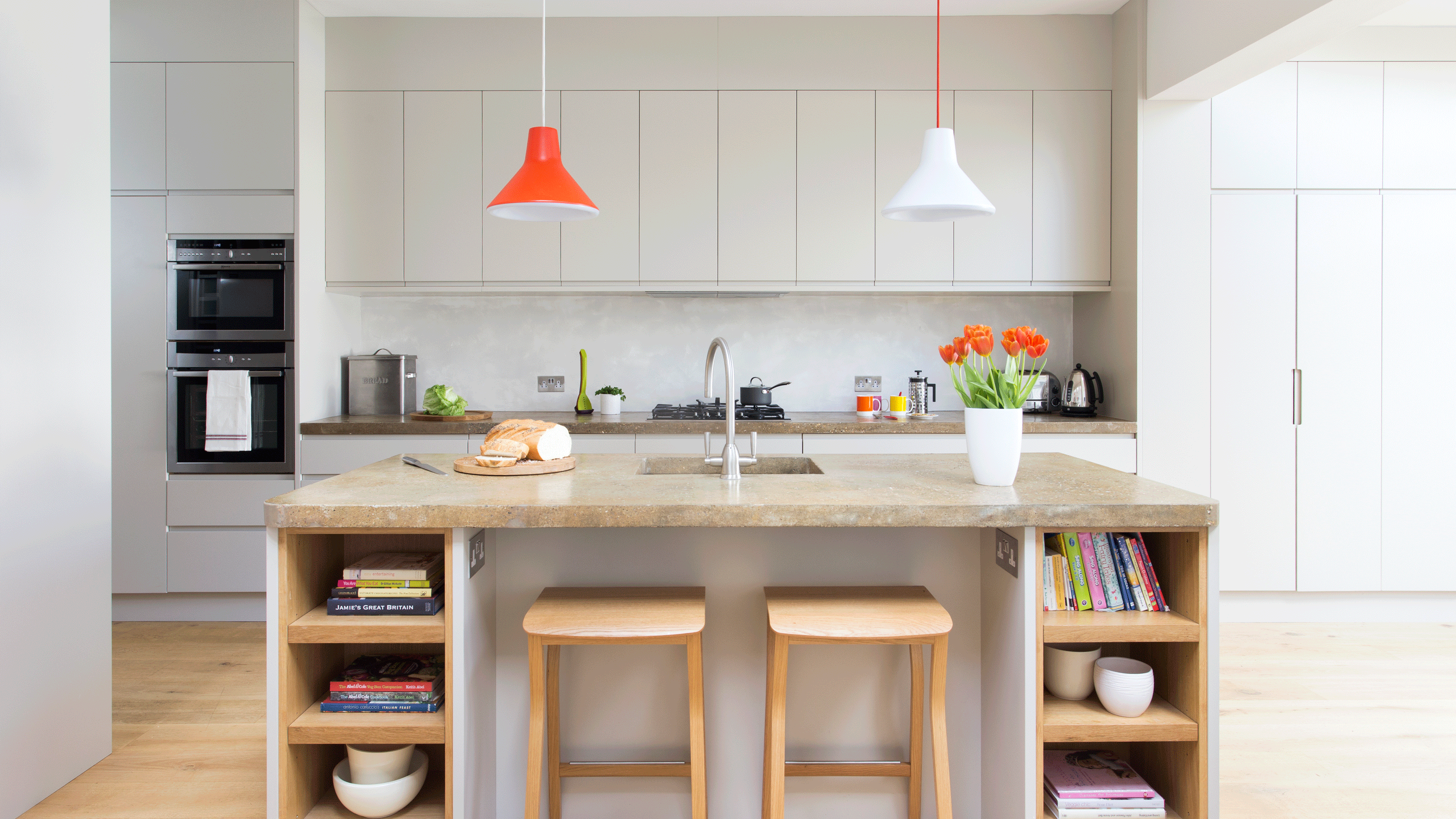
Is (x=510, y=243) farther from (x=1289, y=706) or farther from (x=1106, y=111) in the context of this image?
(x=1289, y=706)

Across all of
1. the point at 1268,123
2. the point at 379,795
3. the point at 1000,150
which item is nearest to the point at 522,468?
the point at 379,795

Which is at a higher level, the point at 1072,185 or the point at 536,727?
the point at 1072,185

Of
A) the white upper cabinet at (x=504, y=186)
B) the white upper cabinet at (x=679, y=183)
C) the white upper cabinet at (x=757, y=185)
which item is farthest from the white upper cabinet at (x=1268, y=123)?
the white upper cabinet at (x=504, y=186)

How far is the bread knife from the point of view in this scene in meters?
2.07

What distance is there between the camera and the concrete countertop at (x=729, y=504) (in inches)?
63.9

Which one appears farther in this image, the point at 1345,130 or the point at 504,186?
the point at 504,186

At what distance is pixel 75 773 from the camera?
88.8 inches

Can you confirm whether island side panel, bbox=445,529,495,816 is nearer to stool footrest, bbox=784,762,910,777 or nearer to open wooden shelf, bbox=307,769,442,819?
open wooden shelf, bbox=307,769,442,819

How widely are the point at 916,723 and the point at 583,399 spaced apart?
248cm

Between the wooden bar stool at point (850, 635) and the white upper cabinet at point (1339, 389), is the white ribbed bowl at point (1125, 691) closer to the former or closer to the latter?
the wooden bar stool at point (850, 635)

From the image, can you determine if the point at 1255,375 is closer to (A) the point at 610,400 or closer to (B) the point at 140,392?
(A) the point at 610,400

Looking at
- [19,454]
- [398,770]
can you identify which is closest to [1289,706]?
[398,770]

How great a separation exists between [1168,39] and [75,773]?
4.48 meters

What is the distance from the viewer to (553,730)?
6.35ft
